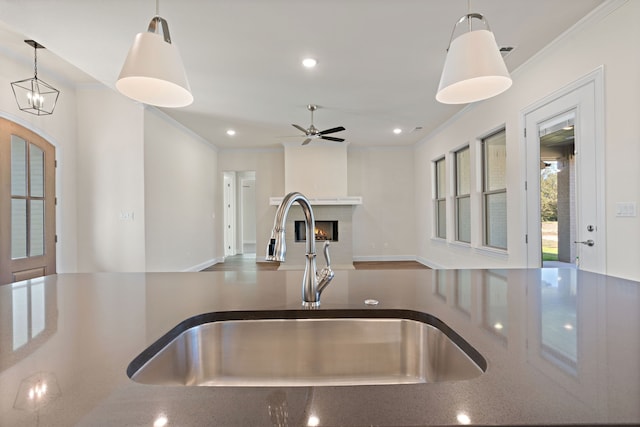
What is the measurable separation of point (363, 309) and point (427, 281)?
47 cm

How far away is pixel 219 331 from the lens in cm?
90

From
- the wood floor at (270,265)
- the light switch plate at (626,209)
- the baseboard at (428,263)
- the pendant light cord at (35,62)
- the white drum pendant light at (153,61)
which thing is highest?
the pendant light cord at (35,62)

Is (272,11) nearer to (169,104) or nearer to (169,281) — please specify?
(169,104)

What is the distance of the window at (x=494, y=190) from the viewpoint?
429 cm

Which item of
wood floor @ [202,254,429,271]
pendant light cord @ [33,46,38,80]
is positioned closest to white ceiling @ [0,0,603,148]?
pendant light cord @ [33,46,38,80]

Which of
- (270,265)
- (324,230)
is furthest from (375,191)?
(270,265)

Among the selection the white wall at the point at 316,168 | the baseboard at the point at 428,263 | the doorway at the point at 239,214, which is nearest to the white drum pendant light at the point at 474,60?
the baseboard at the point at 428,263

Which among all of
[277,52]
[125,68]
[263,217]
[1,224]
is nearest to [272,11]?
[277,52]

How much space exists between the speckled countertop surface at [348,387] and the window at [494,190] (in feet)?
10.9

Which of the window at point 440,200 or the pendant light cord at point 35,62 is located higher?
the pendant light cord at point 35,62

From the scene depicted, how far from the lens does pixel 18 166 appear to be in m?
3.64

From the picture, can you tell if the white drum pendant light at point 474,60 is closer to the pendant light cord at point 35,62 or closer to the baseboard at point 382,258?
the pendant light cord at point 35,62

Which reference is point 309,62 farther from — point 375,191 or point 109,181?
point 375,191

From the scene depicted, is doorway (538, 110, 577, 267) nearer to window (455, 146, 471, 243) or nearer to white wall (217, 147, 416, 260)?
window (455, 146, 471, 243)
